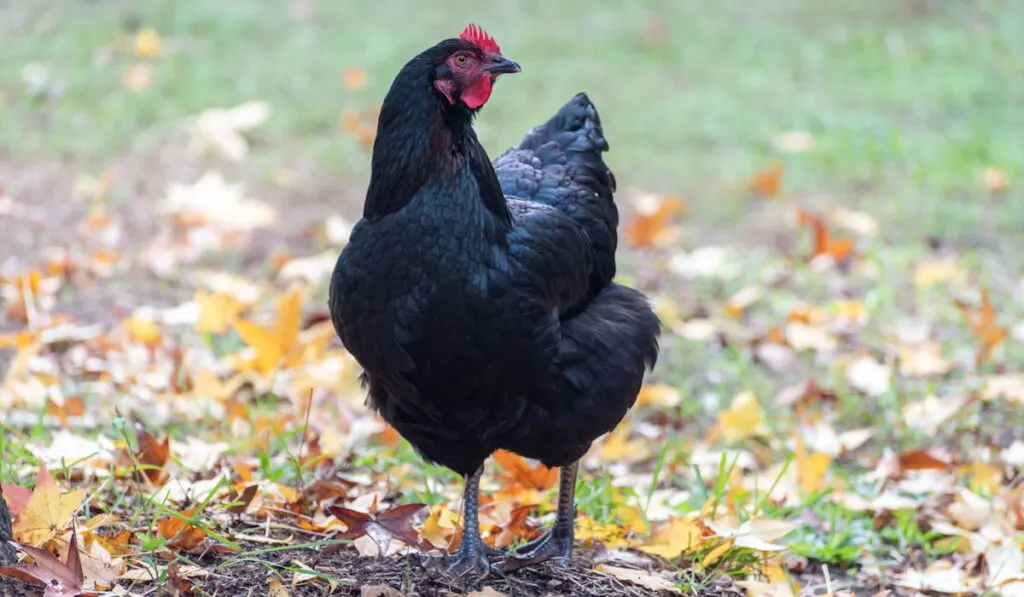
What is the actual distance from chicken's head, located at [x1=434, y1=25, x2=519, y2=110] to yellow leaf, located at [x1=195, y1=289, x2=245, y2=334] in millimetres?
1946

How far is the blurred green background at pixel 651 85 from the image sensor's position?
6.62 metres

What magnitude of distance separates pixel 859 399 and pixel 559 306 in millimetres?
2108

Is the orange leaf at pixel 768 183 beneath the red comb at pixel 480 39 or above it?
beneath

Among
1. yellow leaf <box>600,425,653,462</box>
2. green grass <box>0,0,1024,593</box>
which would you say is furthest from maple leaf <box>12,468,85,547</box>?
yellow leaf <box>600,425,653,462</box>

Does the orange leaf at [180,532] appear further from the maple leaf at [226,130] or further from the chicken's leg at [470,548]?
the maple leaf at [226,130]

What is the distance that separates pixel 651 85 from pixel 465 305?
6.00 meters

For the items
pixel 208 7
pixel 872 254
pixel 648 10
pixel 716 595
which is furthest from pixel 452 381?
pixel 648 10

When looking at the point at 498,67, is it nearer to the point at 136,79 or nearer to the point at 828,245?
the point at 828,245

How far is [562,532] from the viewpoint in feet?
10.2

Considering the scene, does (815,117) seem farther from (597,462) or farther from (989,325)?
(597,462)

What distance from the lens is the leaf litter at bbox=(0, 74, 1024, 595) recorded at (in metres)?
2.81

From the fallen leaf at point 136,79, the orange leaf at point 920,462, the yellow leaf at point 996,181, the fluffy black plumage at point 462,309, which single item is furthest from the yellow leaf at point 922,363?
the fallen leaf at point 136,79

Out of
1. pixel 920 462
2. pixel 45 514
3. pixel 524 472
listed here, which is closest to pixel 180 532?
pixel 45 514

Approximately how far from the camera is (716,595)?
2.90 meters
